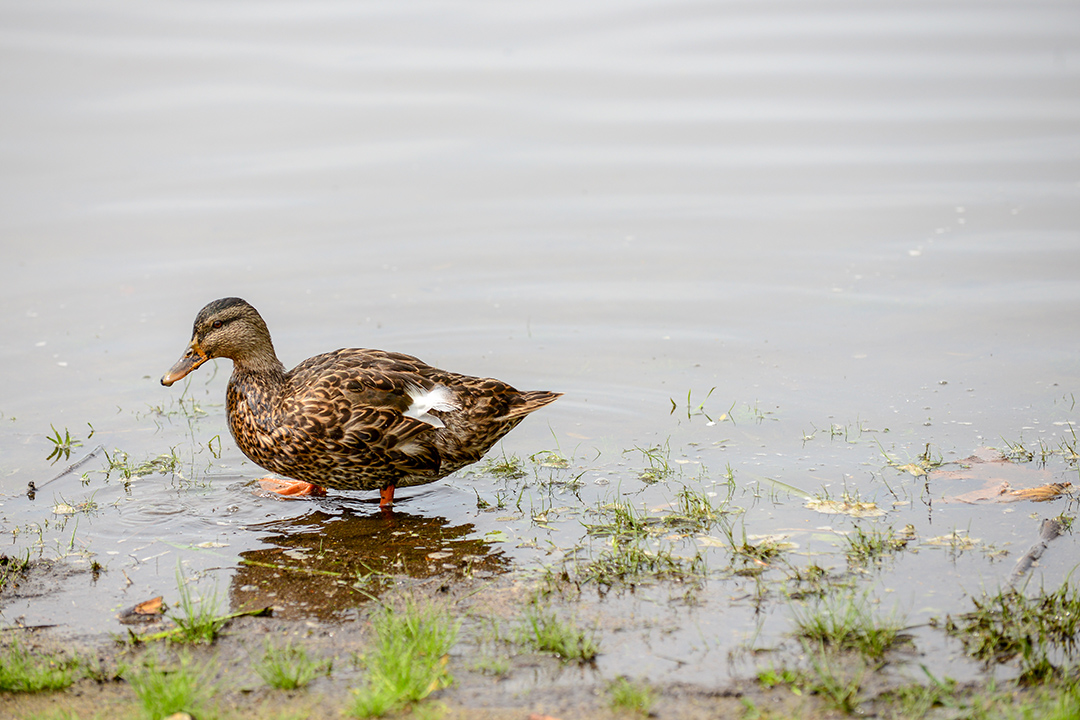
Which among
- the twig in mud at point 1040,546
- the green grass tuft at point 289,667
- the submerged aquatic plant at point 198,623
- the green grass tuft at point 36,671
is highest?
the twig in mud at point 1040,546

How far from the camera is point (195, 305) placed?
909 centimetres

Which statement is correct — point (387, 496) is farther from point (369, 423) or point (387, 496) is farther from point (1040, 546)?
point (1040, 546)

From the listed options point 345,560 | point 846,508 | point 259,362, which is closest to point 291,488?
point 259,362

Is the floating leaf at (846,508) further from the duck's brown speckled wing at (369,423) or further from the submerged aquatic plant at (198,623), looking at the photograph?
the submerged aquatic plant at (198,623)

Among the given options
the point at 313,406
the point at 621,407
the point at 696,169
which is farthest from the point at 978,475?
the point at 696,169

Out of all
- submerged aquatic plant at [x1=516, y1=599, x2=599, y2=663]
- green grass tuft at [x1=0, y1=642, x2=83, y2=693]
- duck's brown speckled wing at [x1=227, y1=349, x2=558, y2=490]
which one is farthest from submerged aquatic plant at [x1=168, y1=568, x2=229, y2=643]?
duck's brown speckled wing at [x1=227, y1=349, x2=558, y2=490]

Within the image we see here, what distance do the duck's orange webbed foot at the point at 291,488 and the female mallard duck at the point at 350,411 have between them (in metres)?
0.01

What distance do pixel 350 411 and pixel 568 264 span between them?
434cm

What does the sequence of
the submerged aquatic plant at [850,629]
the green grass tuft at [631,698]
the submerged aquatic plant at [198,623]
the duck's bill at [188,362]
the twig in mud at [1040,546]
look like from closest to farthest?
the green grass tuft at [631,698] < the submerged aquatic plant at [850,629] < the submerged aquatic plant at [198,623] < the twig in mud at [1040,546] < the duck's bill at [188,362]

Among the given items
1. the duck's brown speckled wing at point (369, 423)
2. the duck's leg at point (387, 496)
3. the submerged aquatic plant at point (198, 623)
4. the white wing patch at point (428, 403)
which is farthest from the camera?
the duck's leg at point (387, 496)

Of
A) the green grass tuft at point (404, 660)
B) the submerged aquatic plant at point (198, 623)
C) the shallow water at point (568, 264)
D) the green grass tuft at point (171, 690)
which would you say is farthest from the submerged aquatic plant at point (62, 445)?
the green grass tuft at point (404, 660)

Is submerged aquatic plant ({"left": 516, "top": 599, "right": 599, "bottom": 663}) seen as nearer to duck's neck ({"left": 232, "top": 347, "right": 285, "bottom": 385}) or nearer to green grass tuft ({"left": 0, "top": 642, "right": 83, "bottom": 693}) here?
green grass tuft ({"left": 0, "top": 642, "right": 83, "bottom": 693})

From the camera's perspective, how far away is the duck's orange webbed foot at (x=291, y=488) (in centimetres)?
617

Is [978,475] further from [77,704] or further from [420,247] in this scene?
[420,247]
